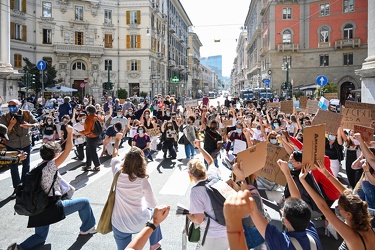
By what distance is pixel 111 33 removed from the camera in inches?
1823

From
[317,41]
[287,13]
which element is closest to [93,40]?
[287,13]

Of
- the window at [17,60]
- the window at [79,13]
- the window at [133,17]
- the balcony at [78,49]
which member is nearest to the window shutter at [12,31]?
the window at [17,60]

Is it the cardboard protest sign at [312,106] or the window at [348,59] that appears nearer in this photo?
the cardboard protest sign at [312,106]

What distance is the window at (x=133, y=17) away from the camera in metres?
46.4

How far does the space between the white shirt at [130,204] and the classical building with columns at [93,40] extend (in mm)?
39186

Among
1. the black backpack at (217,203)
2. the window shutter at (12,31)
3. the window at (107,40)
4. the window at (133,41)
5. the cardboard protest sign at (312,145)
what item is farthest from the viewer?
the window at (133,41)

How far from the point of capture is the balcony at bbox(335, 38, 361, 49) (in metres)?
42.1

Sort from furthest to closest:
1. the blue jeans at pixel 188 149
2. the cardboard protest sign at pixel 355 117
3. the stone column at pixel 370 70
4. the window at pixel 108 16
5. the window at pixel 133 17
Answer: the window at pixel 133 17
the window at pixel 108 16
the stone column at pixel 370 70
the blue jeans at pixel 188 149
the cardboard protest sign at pixel 355 117

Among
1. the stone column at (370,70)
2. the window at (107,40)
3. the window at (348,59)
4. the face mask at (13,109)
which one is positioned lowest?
the face mask at (13,109)

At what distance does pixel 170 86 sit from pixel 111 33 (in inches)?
779

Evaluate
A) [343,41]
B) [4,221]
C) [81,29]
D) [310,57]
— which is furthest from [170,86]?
[4,221]

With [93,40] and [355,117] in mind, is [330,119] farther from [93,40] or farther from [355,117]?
[93,40]

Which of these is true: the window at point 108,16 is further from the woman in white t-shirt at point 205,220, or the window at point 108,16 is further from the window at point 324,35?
the woman in white t-shirt at point 205,220

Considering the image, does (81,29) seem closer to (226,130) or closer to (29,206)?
(226,130)
